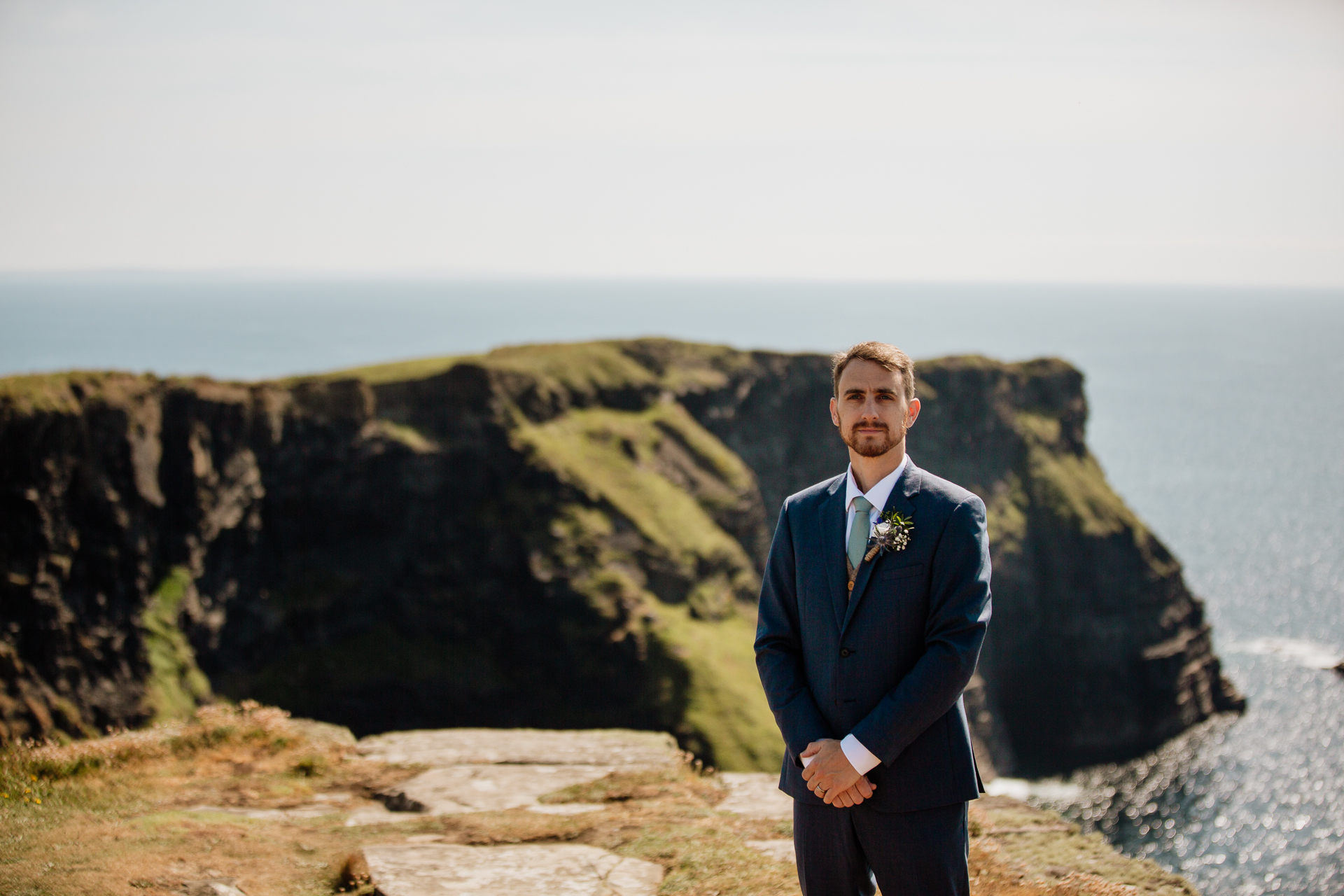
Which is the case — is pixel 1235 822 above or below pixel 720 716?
below

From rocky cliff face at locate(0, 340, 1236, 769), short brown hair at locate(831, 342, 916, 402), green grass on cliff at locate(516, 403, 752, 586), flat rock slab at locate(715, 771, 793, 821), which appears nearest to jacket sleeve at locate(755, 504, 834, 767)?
short brown hair at locate(831, 342, 916, 402)

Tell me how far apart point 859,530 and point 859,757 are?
1.45 m

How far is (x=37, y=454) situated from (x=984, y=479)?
82.9 metres

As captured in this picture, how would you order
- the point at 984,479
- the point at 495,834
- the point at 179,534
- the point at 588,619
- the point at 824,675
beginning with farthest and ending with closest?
the point at 984,479 → the point at 588,619 → the point at 179,534 → the point at 495,834 → the point at 824,675

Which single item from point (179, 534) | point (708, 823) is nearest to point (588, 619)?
point (179, 534)

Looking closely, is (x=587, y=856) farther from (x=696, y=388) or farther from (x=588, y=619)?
(x=696, y=388)

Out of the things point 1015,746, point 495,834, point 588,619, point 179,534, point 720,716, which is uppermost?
point 495,834

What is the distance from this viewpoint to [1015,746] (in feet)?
274

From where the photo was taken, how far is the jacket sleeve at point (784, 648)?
6246 mm

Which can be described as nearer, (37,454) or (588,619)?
(37,454)

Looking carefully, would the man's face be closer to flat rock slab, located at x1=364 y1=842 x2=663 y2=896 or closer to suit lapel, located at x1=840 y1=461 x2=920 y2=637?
suit lapel, located at x1=840 y1=461 x2=920 y2=637

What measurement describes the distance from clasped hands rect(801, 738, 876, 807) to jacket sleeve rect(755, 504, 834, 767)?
0.76ft

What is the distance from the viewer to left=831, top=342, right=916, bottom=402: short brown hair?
20.6ft

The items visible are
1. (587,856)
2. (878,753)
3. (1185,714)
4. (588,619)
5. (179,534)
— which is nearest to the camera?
(878,753)
